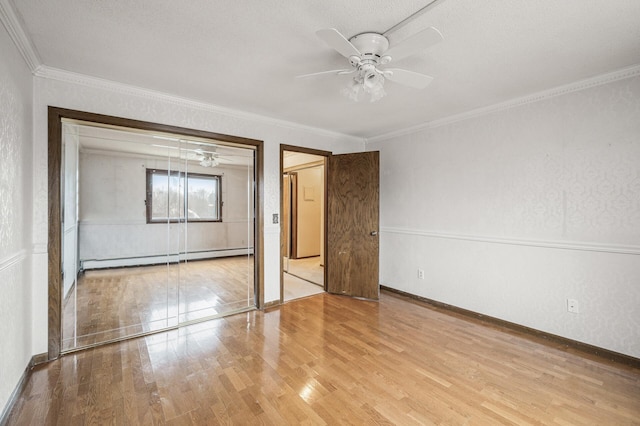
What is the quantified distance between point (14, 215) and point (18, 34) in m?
1.20

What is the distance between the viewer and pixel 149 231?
2.96 m

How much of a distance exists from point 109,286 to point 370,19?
322 centimetres

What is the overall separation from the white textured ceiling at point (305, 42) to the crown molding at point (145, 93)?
8 cm

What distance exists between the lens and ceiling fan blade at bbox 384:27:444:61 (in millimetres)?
1503

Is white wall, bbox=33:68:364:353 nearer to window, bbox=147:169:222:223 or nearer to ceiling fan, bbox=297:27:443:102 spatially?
window, bbox=147:169:222:223

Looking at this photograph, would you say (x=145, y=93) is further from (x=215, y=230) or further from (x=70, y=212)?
(x=215, y=230)

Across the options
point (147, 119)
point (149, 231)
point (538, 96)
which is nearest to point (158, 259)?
point (149, 231)

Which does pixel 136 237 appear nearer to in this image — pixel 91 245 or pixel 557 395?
pixel 91 245

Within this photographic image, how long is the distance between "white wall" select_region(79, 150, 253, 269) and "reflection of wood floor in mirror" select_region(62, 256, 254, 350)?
6.9 inches

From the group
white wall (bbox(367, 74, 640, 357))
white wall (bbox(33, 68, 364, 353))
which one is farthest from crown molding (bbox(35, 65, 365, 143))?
white wall (bbox(367, 74, 640, 357))

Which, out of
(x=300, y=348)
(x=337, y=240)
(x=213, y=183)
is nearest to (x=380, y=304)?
(x=337, y=240)

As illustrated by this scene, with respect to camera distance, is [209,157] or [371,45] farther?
[209,157]

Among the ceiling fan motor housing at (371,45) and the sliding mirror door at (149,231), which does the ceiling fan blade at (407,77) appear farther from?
the sliding mirror door at (149,231)

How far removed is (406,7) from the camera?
162 centimetres
